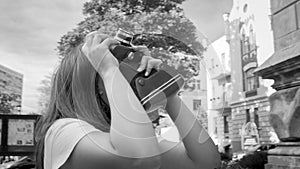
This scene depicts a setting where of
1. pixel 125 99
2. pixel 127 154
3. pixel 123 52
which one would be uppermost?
pixel 123 52

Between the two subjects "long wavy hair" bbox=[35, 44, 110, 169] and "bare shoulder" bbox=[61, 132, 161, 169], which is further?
"long wavy hair" bbox=[35, 44, 110, 169]

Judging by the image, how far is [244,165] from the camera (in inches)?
167

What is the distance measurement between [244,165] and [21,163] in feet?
8.82

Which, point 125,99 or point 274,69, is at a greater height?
point 274,69

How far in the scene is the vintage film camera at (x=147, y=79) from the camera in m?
0.78

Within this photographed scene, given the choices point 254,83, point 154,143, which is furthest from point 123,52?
point 254,83

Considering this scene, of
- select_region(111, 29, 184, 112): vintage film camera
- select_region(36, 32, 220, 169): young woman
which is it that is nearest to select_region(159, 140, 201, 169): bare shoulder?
select_region(36, 32, 220, 169): young woman

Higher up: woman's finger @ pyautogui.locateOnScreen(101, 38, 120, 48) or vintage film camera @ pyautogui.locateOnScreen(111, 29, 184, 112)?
woman's finger @ pyautogui.locateOnScreen(101, 38, 120, 48)

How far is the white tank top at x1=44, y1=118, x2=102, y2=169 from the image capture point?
30.0 inches

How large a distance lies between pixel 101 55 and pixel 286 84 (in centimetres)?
307

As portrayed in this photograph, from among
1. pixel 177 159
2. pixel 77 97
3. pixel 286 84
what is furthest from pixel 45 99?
pixel 286 84

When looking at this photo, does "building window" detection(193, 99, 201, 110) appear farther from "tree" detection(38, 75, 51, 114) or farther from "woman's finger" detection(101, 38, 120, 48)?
"tree" detection(38, 75, 51, 114)

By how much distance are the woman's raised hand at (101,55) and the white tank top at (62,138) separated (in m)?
0.12

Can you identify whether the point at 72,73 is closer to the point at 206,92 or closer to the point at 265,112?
the point at 206,92
